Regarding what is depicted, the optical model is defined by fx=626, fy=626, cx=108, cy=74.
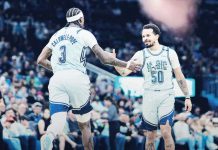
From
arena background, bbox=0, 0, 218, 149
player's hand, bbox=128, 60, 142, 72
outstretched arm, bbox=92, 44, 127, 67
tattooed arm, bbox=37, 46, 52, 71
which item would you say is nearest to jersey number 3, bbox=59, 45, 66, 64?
tattooed arm, bbox=37, 46, 52, 71

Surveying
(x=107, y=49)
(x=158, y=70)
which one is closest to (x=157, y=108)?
(x=158, y=70)

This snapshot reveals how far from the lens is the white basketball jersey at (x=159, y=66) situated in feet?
32.2

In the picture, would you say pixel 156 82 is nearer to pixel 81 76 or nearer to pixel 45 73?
pixel 81 76

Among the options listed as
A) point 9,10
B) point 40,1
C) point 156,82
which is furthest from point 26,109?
point 40,1

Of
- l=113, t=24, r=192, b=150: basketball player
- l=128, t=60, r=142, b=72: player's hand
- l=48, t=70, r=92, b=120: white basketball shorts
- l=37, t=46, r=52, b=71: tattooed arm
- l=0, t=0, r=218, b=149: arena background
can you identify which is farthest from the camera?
l=0, t=0, r=218, b=149: arena background

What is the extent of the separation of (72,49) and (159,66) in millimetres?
1742

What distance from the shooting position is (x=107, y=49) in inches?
869

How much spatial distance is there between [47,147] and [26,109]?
228 inches

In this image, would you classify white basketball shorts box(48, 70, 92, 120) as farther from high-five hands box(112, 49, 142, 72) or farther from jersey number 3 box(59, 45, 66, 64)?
high-five hands box(112, 49, 142, 72)

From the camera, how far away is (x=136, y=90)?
19.4 metres

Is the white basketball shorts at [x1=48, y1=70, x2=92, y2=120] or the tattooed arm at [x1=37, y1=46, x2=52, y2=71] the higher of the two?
the tattooed arm at [x1=37, y1=46, x2=52, y2=71]

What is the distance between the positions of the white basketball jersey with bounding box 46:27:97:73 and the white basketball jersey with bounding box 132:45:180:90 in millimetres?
1371

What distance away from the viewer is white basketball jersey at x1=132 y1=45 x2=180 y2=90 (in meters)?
9.83

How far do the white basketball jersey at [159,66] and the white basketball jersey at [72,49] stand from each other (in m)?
1.37
